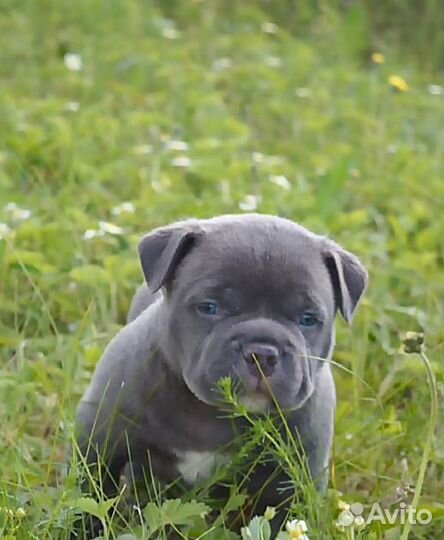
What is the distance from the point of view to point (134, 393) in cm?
328

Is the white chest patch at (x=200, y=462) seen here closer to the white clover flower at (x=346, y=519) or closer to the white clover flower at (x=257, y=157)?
the white clover flower at (x=346, y=519)

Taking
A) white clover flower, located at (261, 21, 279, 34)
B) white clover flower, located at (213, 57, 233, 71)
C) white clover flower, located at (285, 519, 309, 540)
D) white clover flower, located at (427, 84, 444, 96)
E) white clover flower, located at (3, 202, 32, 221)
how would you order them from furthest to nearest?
white clover flower, located at (261, 21, 279, 34) < white clover flower, located at (427, 84, 444, 96) < white clover flower, located at (213, 57, 233, 71) < white clover flower, located at (3, 202, 32, 221) < white clover flower, located at (285, 519, 309, 540)

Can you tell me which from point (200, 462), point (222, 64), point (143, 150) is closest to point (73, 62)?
point (222, 64)

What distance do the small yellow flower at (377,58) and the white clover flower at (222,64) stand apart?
31.1 inches

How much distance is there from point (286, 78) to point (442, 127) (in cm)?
90

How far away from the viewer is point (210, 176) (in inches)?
211

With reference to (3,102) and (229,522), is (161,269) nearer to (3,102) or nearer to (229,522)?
(229,522)

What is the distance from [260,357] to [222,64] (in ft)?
14.1

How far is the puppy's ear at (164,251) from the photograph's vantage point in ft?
10.4

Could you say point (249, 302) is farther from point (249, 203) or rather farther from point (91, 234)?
point (249, 203)

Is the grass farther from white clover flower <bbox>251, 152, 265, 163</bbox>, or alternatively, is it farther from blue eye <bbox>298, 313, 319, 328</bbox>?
blue eye <bbox>298, 313, 319, 328</bbox>

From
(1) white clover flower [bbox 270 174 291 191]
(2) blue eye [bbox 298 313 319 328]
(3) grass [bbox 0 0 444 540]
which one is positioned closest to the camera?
(2) blue eye [bbox 298 313 319 328]

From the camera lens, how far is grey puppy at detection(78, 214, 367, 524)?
3.04 metres

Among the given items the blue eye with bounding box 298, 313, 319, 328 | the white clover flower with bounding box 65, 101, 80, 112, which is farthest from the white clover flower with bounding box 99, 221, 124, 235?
the blue eye with bounding box 298, 313, 319, 328
